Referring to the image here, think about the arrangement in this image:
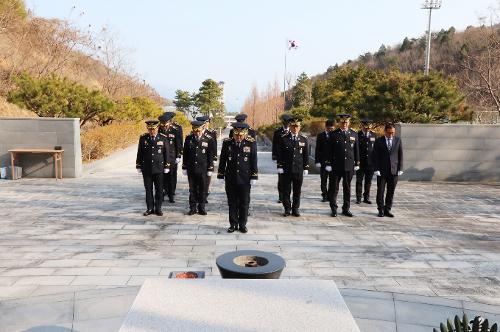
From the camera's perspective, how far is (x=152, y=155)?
7473mm

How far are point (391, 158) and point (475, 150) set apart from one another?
4.72 meters

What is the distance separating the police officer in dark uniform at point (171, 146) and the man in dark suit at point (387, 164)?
A: 374 centimetres

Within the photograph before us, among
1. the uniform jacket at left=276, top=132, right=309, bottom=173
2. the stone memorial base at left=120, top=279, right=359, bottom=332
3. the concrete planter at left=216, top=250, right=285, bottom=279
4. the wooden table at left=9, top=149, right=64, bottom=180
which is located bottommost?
the stone memorial base at left=120, top=279, right=359, bottom=332

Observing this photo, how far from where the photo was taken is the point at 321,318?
281 centimetres

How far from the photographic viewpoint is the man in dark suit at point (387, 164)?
7684mm

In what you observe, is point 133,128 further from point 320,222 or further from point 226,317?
point 226,317

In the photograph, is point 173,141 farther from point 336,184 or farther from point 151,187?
point 336,184

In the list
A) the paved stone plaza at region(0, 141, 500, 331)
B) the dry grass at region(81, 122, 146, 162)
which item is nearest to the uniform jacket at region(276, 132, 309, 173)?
the paved stone plaza at region(0, 141, 500, 331)

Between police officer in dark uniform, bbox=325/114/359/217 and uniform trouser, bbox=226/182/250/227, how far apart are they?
1.82 metres

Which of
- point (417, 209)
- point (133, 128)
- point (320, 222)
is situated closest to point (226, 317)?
point (320, 222)

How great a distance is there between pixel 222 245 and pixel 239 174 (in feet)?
3.79

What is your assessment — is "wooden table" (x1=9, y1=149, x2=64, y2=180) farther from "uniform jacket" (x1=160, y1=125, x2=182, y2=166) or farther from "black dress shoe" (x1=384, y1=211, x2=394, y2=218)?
"black dress shoe" (x1=384, y1=211, x2=394, y2=218)

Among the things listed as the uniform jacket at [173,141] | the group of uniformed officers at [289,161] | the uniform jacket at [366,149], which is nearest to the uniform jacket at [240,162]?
the group of uniformed officers at [289,161]

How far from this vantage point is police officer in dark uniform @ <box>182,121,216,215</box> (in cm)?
765
